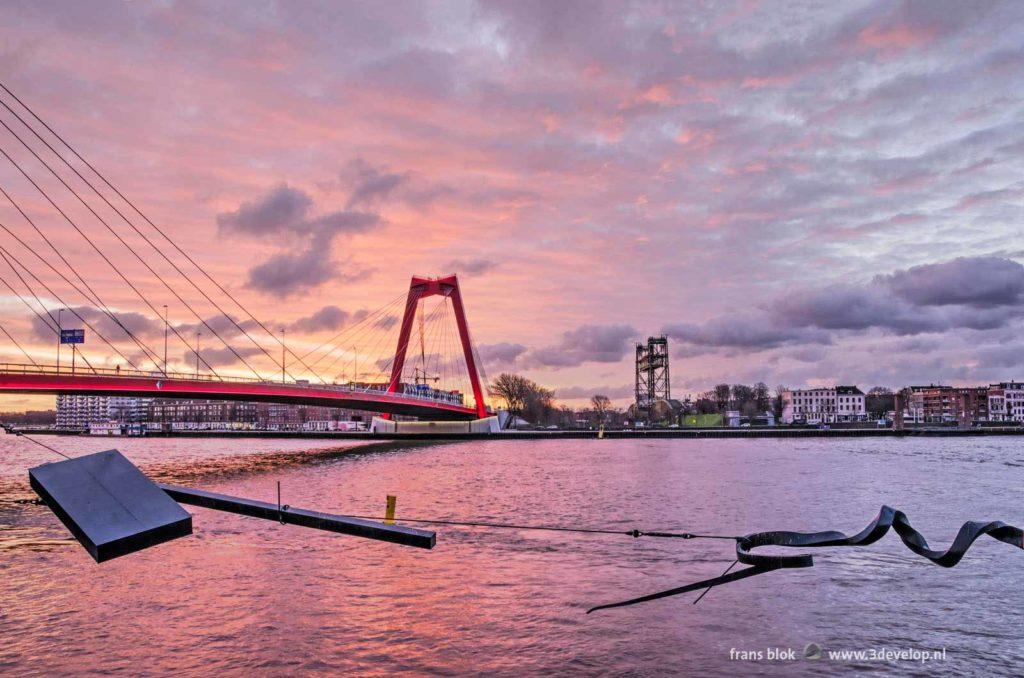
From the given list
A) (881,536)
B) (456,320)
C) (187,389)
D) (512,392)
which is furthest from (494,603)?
(512,392)

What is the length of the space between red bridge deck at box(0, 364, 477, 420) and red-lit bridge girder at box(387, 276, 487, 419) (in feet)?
41.3

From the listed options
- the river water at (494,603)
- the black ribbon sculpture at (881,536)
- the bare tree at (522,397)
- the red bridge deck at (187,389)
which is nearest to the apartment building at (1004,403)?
the bare tree at (522,397)

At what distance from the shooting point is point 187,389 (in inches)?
1850

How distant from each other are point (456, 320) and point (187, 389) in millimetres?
48835

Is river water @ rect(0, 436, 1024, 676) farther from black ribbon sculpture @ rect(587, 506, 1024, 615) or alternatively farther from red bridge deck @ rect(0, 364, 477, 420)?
red bridge deck @ rect(0, 364, 477, 420)

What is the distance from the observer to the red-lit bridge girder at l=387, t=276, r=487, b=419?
291 feet

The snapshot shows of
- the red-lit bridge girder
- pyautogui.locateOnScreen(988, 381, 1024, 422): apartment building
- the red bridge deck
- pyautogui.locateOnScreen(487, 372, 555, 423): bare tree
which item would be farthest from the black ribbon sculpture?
pyautogui.locateOnScreen(988, 381, 1024, 422): apartment building

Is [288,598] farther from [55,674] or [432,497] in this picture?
[432,497]

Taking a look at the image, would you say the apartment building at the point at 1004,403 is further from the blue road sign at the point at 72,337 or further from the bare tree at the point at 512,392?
the blue road sign at the point at 72,337

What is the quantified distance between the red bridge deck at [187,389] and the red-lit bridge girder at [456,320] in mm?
12597

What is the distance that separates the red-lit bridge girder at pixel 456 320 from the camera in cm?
8856

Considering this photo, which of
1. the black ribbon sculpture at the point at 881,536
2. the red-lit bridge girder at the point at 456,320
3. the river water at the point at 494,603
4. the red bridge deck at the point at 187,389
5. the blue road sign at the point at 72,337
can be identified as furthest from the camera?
the red-lit bridge girder at the point at 456,320

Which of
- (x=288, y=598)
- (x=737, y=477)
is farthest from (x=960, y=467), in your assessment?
(x=288, y=598)

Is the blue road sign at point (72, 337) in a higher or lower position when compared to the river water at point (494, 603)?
higher
